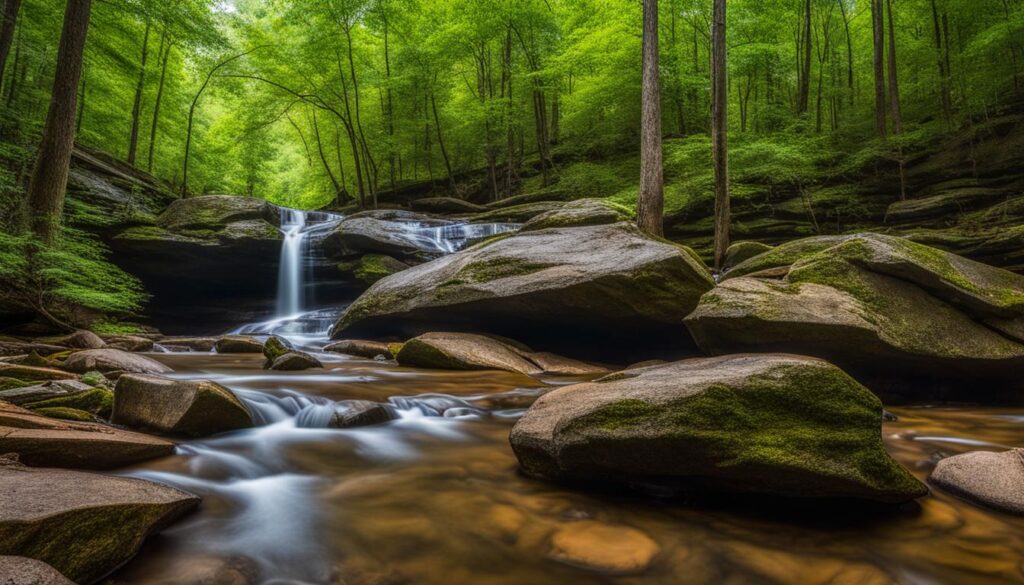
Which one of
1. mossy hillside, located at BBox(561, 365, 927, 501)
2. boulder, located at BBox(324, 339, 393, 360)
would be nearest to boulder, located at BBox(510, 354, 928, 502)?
mossy hillside, located at BBox(561, 365, 927, 501)

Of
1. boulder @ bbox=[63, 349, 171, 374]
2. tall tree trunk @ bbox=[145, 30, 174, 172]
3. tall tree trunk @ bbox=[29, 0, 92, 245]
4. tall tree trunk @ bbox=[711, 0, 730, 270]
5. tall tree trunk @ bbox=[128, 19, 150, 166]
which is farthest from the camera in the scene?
tall tree trunk @ bbox=[145, 30, 174, 172]

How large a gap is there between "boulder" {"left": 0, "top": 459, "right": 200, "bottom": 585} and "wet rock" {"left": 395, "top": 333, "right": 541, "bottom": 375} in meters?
4.80

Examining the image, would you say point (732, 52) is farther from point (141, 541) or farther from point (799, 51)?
point (141, 541)

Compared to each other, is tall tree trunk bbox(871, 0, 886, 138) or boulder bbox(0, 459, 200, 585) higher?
tall tree trunk bbox(871, 0, 886, 138)

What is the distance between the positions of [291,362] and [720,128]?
32.9ft

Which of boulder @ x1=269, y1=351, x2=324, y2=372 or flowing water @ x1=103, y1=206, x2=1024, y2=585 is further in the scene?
boulder @ x1=269, y1=351, x2=324, y2=372

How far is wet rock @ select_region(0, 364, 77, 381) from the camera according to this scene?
12.7 feet

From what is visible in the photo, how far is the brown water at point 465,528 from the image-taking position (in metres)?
1.99

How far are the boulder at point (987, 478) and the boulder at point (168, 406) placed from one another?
4.55 m

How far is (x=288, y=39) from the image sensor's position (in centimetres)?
2064

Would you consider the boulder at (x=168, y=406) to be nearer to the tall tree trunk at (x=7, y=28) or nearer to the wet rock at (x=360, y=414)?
the wet rock at (x=360, y=414)

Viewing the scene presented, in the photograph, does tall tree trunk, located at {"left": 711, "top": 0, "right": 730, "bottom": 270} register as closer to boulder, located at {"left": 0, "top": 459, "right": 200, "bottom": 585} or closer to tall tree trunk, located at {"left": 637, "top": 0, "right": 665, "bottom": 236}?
tall tree trunk, located at {"left": 637, "top": 0, "right": 665, "bottom": 236}

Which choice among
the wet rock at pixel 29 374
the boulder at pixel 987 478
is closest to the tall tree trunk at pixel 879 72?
the boulder at pixel 987 478

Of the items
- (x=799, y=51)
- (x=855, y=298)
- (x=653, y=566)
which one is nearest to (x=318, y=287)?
(x=855, y=298)
